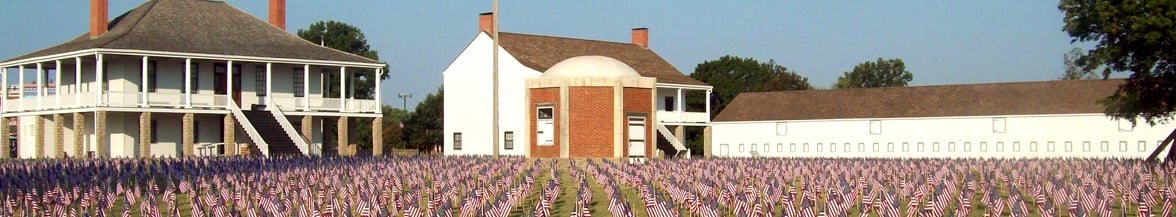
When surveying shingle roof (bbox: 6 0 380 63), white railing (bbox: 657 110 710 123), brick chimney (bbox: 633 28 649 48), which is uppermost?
brick chimney (bbox: 633 28 649 48)

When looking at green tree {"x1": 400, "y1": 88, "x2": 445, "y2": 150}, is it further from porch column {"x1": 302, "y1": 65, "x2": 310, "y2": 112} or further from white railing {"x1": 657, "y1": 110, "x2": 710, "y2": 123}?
porch column {"x1": 302, "y1": 65, "x2": 310, "y2": 112}

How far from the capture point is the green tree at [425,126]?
108 m

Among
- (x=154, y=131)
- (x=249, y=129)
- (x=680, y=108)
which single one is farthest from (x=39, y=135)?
(x=680, y=108)

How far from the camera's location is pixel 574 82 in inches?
1919

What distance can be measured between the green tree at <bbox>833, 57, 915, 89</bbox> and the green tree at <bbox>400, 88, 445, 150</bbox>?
3655cm

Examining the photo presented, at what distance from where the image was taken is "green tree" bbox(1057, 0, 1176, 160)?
4406 centimetres

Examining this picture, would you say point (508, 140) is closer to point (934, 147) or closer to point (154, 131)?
point (154, 131)

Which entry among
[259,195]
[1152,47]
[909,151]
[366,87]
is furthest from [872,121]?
[259,195]

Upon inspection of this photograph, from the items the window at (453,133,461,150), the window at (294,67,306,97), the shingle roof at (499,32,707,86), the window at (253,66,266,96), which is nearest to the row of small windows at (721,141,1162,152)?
the shingle roof at (499,32,707,86)

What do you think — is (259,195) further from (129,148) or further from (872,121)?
(872,121)

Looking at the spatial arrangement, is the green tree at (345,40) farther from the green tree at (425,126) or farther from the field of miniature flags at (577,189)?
the field of miniature flags at (577,189)

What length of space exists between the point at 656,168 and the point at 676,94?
36682mm

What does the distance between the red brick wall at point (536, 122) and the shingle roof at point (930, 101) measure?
29088 mm

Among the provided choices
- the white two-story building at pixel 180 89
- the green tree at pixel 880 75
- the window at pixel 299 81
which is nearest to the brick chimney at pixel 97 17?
the white two-story building at pixel 180 89
